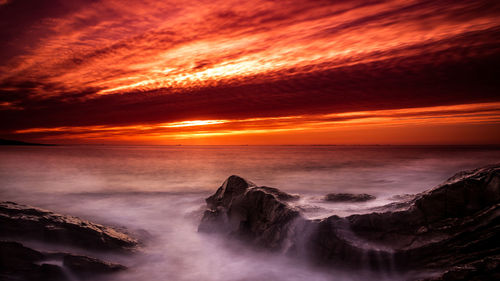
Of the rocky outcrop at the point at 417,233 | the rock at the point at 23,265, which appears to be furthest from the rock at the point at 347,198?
the rock at the point at 23,265

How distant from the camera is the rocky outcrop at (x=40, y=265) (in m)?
6.12

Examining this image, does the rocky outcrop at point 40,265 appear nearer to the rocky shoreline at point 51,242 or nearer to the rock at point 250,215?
the rocky shoreline at point 51,242

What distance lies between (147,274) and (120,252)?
125cm

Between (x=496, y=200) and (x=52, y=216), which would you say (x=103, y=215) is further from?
(x=496, y=200)

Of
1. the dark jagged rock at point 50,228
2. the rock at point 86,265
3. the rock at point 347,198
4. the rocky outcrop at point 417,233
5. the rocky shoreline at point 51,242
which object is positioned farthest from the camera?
the rock at point 347,198

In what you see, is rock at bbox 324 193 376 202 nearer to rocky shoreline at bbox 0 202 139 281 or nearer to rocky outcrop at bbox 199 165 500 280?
rocky outcrop at bbox 199 165 500 280

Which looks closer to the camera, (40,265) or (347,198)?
(40,265)

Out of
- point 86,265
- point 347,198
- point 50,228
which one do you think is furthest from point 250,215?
point 50,228

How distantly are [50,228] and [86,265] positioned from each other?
1.72 meters

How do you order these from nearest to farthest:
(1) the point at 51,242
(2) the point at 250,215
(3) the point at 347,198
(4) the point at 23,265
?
(4) the point at 23,265 < (1) the point at 51,242 < (2) the point at 250,215 < (3) the point at 347,198

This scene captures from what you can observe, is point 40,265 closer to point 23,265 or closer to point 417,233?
Result: point 23,265

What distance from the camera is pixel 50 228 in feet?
25.0

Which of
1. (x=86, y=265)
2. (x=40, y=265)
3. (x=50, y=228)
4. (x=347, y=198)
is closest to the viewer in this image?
(x=40, y=265)

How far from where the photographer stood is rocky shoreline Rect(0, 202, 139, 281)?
6.28 metres
